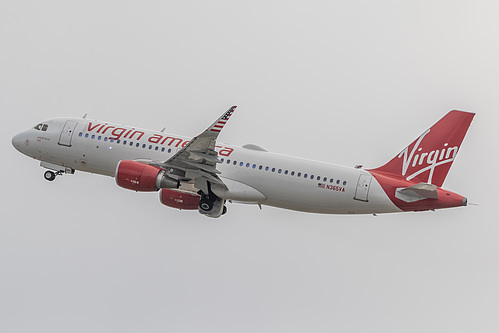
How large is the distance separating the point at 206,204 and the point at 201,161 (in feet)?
14.3

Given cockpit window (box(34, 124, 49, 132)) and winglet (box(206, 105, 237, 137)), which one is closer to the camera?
winglet (box(206, 105, 237, 137))

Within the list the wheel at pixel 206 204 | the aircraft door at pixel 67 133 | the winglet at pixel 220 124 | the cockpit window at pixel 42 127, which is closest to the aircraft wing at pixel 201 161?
the winglet at pixel 220 124

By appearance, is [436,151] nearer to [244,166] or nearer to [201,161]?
[244,166]

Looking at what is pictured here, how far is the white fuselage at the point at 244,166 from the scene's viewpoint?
59344 mm

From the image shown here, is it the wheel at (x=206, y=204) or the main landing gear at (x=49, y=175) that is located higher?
the main landing gear at (x=49, y=175)

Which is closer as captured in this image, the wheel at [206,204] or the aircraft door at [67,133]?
the wheel at [206,204]

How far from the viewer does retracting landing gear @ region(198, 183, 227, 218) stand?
62.2 m

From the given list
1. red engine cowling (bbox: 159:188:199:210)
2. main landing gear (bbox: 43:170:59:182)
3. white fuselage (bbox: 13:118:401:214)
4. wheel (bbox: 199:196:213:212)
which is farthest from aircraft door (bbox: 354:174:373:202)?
main landing gear (bbox: 43:170:59:182)

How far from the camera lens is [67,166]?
219 ft

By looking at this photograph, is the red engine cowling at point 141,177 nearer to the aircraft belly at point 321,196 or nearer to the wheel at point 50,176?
the aircraft belly at point 321,196

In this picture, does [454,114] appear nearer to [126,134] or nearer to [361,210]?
[361,210]

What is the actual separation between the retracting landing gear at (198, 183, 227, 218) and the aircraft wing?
0.64m

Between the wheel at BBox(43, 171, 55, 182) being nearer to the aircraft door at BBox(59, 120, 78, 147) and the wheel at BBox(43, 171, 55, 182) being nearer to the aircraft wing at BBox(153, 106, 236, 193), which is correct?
the aircraft door at BBox(59, 120, 78, 147)

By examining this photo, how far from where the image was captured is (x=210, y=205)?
6241cm
